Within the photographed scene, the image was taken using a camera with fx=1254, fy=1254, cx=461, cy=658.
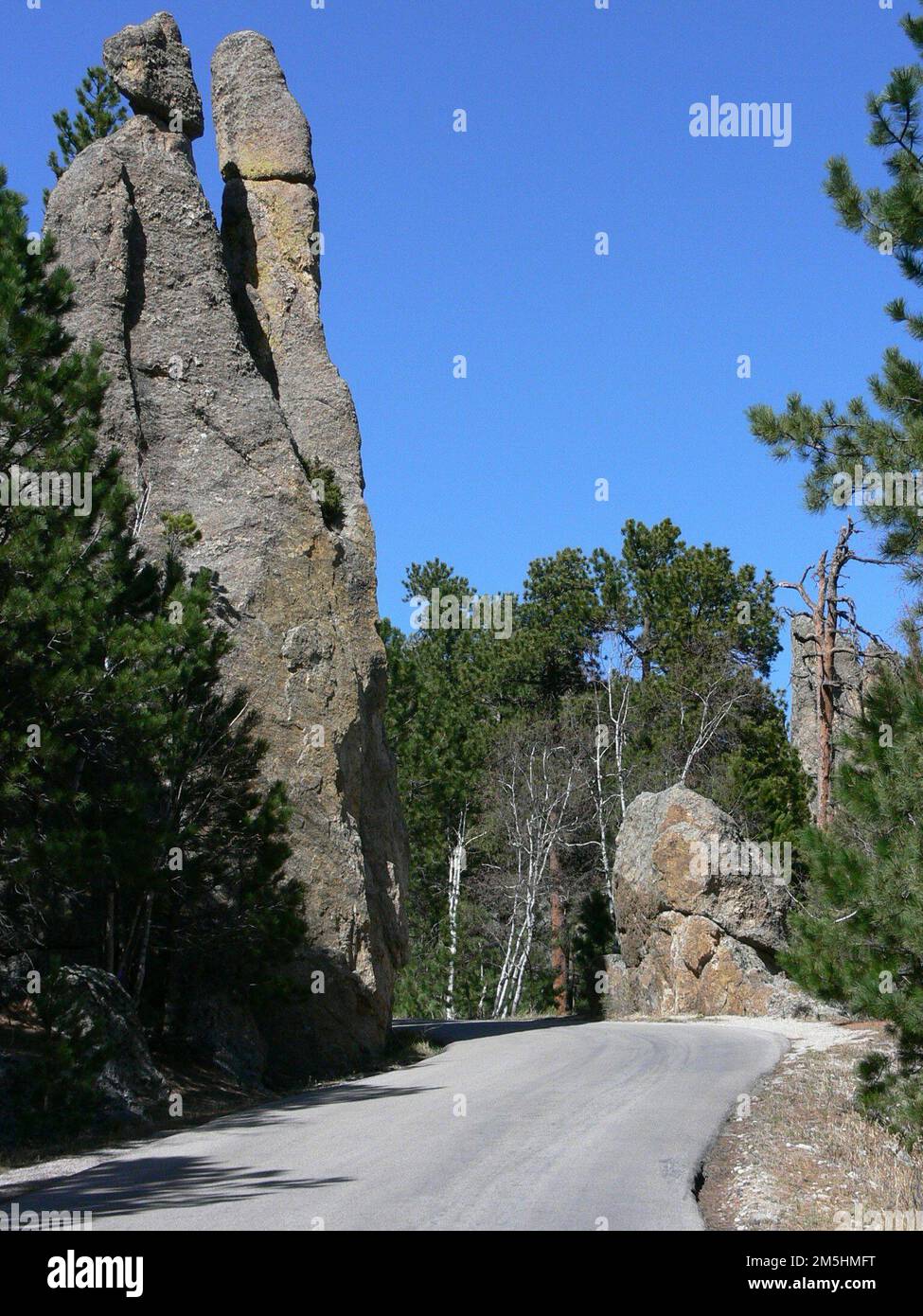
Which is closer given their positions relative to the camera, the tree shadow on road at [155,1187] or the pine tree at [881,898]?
the tree shadow on road at [155,1187]

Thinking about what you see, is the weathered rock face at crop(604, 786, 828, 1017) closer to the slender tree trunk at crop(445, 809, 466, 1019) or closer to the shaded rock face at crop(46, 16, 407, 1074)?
the slender tree trunk at crop(445, 809, 466, 1019)

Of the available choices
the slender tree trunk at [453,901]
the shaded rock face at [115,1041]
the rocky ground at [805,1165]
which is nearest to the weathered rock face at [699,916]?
the slender tree trunk at [453,901]

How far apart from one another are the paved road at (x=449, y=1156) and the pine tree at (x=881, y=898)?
166 cm

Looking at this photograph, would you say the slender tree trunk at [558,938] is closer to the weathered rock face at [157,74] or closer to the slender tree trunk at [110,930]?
the weathered rock face at [157,74]

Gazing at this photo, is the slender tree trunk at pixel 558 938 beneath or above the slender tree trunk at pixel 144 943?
beneath

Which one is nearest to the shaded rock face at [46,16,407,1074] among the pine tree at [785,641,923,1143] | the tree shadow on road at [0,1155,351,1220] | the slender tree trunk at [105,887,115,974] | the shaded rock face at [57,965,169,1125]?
the slender tree trunk at [105,887,115,974]

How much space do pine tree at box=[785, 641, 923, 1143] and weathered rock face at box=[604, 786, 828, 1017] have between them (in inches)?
582

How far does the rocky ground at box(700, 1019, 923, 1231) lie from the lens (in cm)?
816

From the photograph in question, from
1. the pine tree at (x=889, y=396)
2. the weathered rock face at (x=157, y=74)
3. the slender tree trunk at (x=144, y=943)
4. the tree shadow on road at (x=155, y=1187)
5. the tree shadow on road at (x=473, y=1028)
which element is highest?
the weathered rock face at (x=157, y=74)

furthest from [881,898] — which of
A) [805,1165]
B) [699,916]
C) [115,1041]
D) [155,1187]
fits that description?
[699,916]

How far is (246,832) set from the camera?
590 inches

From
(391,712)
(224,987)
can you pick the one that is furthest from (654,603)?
(224,987)

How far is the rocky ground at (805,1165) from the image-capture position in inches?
321
